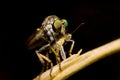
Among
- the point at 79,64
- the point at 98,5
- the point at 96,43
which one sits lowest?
the point at 79,64

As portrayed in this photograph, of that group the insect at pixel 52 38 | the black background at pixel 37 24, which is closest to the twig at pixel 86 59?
the insect at pixel 52 38

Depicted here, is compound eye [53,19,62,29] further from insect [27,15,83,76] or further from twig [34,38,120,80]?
twig [34,38,120,80]

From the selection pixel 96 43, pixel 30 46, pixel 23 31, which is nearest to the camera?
pixel 30 46

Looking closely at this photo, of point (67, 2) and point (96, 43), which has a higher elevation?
point (67, 2)

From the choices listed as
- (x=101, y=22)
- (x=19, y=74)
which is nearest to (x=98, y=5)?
(x=101, y=22)

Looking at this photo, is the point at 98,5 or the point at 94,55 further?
the point at 98,5

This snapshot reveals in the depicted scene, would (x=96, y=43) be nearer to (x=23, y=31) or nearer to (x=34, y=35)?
(x=23, y=31)

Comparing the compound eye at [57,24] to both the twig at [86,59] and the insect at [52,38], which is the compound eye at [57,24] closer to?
the insect at [52,38]

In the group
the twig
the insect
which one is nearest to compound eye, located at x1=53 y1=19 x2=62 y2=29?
the insect
